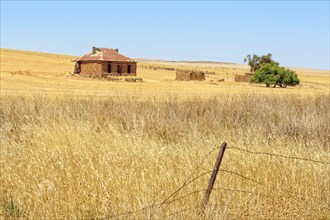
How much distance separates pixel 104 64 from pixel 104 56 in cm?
112

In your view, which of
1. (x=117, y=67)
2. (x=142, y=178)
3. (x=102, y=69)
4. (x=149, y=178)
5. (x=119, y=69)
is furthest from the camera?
(x=119, y=69)

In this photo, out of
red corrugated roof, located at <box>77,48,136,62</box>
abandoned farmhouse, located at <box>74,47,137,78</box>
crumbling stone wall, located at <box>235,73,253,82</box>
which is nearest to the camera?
abandoned farmhouse, located at <box>74,47,137,78</box>

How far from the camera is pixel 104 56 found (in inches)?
1970

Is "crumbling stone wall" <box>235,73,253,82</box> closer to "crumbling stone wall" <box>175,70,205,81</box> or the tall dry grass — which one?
"crumbling stone wall" <box>175,70,205,81</box>

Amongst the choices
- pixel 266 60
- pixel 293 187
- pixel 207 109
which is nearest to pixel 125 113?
pixel 207 109

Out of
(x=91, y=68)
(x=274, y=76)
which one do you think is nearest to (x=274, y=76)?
(x=274, y=76)

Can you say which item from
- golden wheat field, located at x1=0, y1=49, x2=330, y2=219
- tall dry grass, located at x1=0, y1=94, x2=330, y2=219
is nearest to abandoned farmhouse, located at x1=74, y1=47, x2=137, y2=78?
tall dry grass, located at x1=0, y1=94, x2=330, y2=219

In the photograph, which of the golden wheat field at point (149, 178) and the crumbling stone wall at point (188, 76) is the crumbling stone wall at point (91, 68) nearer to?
the crumbling stone wall at point (188, 76)

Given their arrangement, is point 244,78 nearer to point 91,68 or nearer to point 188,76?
point 188,76

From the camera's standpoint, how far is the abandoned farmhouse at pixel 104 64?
49.2 m

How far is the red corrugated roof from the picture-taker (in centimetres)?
4981

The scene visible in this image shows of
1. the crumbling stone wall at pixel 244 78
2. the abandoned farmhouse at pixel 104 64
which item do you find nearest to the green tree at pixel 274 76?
the crumbling stone wall at pixel 244 78

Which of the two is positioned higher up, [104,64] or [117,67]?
[104,64]

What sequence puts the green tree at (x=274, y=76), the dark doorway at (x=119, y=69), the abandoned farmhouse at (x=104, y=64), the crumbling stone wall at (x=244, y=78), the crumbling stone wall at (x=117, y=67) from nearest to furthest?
the green tree at (x=274, y=76), the abandoned farmhouse at (x=104, y=64), the crumbling stone wall at (x=117, y=67), the dark doorway at (x=119, y=69), the crumbling stone wall at (x=244, y=78)
